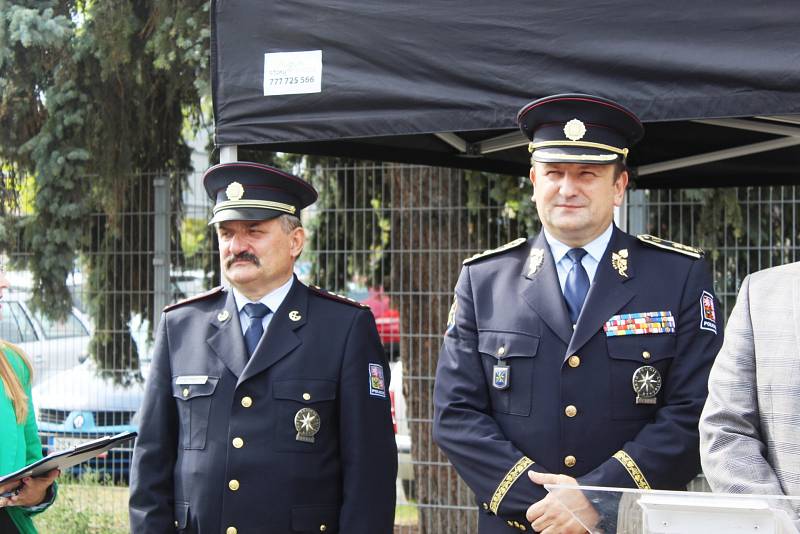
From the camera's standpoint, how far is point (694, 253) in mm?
3129

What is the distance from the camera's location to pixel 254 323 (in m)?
3.29

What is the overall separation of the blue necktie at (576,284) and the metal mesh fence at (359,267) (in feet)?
7.98

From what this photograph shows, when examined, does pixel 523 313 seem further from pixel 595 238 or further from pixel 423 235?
pixel 423 235

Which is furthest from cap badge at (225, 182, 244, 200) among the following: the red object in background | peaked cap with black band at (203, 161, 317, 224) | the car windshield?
the car windshield

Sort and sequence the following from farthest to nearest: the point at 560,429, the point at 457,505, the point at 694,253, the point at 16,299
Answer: the point at 16,299, the point at 457,505, the point at 694,253, the point at 560,429

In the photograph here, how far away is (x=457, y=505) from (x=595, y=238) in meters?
3.18

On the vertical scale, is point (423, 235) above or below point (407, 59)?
below

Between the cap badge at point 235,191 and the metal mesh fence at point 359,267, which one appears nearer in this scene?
the cap badge at point 235,191

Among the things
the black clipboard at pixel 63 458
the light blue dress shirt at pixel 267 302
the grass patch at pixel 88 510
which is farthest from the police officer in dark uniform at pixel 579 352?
the grass patch at pixel 88 510

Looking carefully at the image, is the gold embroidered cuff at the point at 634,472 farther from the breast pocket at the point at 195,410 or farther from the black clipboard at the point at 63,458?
the black clipboard at the point at 63,458

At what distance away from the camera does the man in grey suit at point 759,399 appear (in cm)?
234

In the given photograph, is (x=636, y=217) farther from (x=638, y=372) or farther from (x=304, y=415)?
(x=304, y=415)

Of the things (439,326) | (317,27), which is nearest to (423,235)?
(439,326)

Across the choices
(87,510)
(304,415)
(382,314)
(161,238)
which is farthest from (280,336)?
(382,314)
